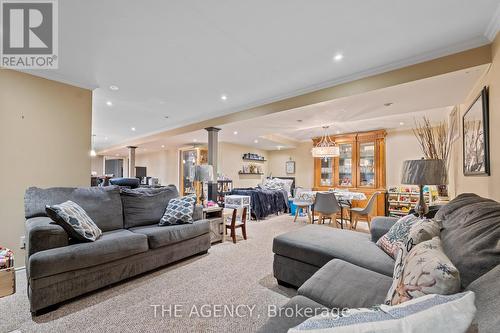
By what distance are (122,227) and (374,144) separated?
20.0 feet

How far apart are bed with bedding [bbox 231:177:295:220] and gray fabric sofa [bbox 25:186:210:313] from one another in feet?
8.90

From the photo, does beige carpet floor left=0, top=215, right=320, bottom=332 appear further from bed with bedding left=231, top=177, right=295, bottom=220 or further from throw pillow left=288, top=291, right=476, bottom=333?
bed with bedding left=231, top=177, right=295, bottom=220

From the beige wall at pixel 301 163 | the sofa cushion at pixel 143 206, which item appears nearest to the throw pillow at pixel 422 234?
the sofa cushion at pixel 143 206

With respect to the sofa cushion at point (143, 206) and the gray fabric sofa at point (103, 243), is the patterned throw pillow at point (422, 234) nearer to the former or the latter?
the gray fabric sofa at point (103, 243)

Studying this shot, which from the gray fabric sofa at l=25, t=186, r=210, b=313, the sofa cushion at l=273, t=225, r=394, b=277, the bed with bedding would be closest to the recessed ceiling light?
the sofa cushion at l=273, t=225, r=394, b=277

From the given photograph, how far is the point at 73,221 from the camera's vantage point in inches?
83.7

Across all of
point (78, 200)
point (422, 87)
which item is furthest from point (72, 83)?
point (422, 87)

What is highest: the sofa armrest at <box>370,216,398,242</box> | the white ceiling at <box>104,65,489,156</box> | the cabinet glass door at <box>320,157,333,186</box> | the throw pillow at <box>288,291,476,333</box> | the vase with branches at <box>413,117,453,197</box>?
the white ceiling at <box>104,65,489,156</box>

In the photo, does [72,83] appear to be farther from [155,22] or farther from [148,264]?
[148,264]

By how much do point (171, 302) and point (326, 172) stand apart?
5875mm

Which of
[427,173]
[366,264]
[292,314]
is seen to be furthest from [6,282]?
[427,173]

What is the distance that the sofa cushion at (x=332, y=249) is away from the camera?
70.7 inches

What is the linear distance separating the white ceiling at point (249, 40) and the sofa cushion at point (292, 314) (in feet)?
6.99

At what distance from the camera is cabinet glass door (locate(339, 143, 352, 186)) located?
20.9ft
